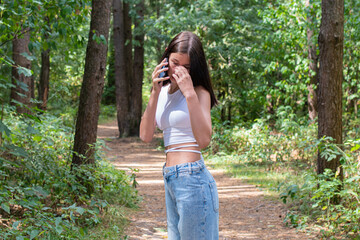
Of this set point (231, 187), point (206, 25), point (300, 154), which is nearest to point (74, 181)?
point (231, 187)

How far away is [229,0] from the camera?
15.7 metres

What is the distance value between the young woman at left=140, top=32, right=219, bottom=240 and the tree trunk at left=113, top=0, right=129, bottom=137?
16.8 m

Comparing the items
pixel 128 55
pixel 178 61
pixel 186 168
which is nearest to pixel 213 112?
pixel 128 55

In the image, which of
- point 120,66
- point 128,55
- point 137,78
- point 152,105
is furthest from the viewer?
point 128,55

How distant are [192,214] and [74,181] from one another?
3.62 m

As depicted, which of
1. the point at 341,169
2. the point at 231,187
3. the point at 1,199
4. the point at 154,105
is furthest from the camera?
the point at 231,187

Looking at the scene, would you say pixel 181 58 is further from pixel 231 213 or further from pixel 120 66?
pixel 120 66

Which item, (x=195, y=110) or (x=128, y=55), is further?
(x=128, y=55)

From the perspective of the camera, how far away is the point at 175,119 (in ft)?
8.18

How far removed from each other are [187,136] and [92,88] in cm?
398

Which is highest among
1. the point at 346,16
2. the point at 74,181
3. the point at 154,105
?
the point at 346,16

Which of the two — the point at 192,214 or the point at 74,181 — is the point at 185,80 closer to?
the point at 192,214

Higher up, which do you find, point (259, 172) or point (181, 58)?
point (181, 58)

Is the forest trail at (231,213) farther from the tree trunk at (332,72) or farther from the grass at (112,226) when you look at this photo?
the tree trunk at (332,72)
